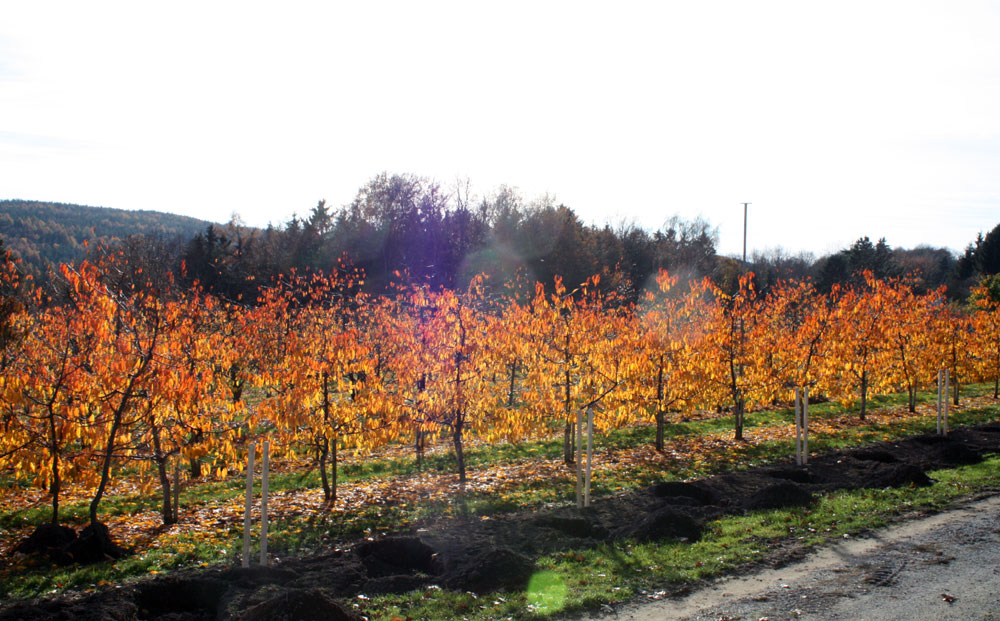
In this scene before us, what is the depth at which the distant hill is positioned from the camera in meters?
77.1

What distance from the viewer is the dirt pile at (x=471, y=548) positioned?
628cm

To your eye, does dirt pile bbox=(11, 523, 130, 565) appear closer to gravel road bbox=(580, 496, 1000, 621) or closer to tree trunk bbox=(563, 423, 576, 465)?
gravel road bbox=(580, 496, 1000, 621)

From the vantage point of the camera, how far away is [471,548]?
27.7 ft

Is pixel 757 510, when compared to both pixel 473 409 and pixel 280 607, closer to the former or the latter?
pixel 473 409

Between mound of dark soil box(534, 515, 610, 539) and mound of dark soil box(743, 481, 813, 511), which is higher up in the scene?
mound of dark soil box(743, 481, 813, 511)

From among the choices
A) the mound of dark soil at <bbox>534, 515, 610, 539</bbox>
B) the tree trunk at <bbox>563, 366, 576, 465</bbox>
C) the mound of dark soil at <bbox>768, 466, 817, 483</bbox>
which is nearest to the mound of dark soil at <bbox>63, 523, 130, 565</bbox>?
the mound of dark soil at <bbox>534, 515, 610, 539</bbox>

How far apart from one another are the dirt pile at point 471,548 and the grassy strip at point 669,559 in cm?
31

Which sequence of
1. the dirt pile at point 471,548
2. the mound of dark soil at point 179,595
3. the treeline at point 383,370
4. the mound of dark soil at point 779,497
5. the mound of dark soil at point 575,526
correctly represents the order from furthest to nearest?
1. the mound of dark soil at point 779,497
2. the treeline at point 383,370
3. the mound of dark soil at point 575,526
4. the mound of dark soil at point 179,595
5. the dirt pile at point 471,548

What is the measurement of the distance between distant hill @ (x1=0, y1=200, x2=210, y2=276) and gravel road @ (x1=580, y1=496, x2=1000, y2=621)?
2598 inches

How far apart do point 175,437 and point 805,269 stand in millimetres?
89222

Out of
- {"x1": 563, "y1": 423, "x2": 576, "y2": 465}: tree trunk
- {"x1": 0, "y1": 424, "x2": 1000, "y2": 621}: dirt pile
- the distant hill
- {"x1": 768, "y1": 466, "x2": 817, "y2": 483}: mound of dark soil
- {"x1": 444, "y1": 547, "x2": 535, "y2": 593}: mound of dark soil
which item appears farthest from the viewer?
the distant hill

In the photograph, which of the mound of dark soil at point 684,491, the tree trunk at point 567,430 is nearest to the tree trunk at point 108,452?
the tree trunk at point 567,430

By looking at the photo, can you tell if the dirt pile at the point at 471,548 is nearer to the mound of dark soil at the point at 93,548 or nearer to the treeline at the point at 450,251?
the mound of dark soil at the point at 93,548

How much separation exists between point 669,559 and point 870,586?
7.19 feet
